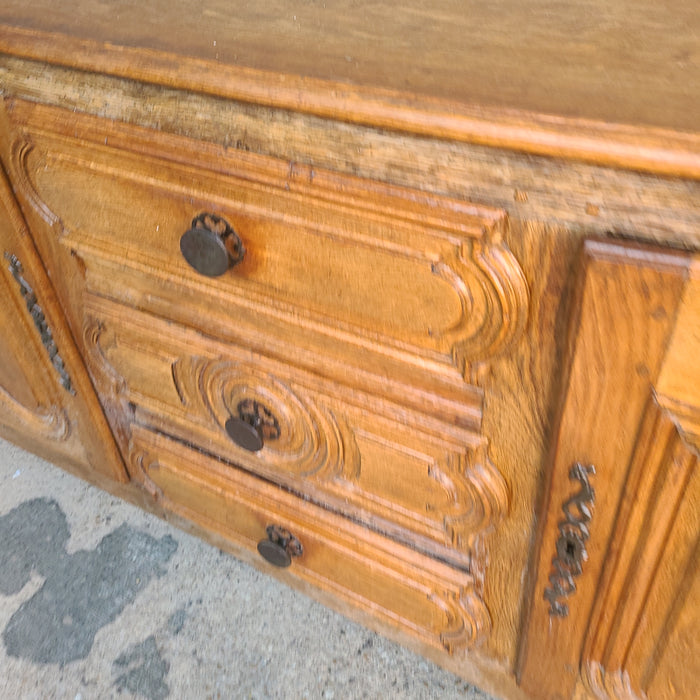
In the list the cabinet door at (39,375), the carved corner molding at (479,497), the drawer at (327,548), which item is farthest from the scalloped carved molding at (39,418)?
the carved corner molding at (479,497)

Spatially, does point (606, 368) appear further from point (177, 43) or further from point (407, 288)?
point (177, 43)

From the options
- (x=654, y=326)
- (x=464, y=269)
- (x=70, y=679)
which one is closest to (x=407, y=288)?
(x=464, y=269)

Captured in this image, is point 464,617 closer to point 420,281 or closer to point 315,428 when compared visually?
point 315,428

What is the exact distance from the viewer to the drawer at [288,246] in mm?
417

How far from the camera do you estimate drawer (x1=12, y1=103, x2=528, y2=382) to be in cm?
42

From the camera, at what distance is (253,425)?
66cm

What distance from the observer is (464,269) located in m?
0.42

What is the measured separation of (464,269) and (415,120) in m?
0.10

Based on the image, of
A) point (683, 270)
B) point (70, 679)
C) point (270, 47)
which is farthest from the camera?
point (70, 679)

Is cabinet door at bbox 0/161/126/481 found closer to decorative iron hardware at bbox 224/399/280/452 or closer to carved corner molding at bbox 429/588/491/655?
decorative iron hardware at bbox 224/399/280/452

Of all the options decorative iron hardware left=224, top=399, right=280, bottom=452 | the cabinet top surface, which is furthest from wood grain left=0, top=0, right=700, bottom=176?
decorative iron hardware left=224, top=399, right=280, bottom=452

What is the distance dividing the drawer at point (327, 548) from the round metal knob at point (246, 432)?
0.08 metres

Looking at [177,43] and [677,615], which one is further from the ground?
[177,43]

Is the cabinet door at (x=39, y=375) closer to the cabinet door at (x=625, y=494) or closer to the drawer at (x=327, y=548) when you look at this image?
the drawer at (x=327, y=548)
